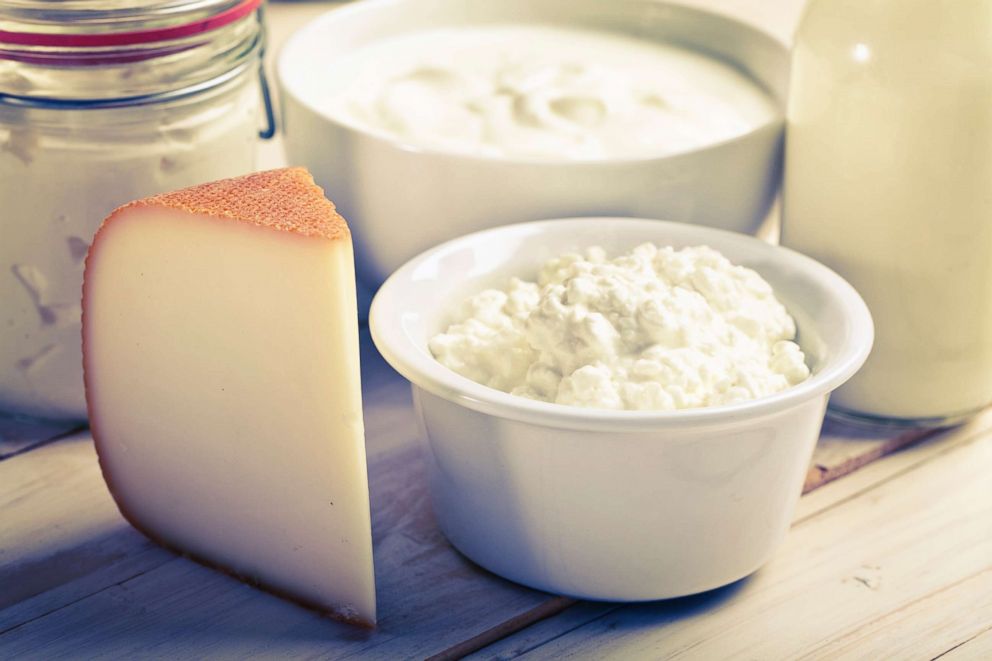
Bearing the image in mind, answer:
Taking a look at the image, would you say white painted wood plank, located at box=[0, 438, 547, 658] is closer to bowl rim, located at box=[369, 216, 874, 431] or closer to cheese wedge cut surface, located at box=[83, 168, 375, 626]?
cheese wedge cut surface, located at box=[83, 168, 375, 626]

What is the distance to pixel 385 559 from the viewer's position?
0.91 metres

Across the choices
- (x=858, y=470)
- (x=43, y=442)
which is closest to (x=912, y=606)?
(x=858, y=470)

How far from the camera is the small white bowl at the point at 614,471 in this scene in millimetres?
780

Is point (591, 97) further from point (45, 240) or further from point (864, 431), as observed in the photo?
point (45, 240)

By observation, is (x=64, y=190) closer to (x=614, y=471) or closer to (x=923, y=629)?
(x=614, y=471)

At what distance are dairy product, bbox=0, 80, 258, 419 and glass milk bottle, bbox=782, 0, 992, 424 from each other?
0.49 metres

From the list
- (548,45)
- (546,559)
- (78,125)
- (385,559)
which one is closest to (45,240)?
(78,125)

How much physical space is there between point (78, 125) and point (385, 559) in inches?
16.1

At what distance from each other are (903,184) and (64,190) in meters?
0.66

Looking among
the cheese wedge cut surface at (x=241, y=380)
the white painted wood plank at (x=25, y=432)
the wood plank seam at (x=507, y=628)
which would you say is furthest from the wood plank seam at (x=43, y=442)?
the wood plank seam at (x=507, y=628)

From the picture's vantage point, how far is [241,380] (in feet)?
2.67

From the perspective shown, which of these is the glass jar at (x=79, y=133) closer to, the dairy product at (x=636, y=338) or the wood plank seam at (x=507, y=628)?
the dairy product at (x=636, y=338)

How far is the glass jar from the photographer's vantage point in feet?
3.06

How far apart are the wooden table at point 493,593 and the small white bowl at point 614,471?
1.1 inches
